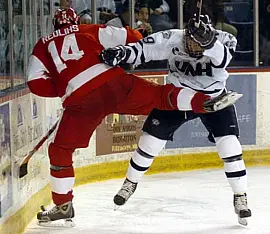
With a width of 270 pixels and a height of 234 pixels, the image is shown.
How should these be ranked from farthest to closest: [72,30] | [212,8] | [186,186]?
[212,8], [186,186], [72,30]

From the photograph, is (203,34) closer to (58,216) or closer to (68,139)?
(68,139)

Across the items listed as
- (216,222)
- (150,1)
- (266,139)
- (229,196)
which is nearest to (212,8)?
(150,1)

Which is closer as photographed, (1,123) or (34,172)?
(1,123)

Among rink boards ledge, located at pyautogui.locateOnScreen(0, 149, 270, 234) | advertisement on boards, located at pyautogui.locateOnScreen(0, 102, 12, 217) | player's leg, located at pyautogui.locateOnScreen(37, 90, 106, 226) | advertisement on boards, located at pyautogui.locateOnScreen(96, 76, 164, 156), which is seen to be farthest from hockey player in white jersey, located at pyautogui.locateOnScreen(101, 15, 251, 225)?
advertisement on boards, located at pyautogui.locateOnScreen(96, 76, 164, 156)

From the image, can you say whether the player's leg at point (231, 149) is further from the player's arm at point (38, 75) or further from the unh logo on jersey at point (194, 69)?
the player's arm at point (38, 75)

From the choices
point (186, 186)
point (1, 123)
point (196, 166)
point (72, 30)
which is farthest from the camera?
point (196, 166)

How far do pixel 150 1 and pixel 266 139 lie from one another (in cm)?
133

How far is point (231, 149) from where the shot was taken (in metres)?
4.02

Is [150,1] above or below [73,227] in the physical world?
above

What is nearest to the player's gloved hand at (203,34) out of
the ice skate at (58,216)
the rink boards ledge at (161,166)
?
the ice skate at (58,216)

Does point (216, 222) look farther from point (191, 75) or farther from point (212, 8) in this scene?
point (212, 8)

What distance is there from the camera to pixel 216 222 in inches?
161

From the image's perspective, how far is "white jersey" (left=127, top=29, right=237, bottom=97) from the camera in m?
3.89

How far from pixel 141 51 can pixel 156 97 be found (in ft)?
0.75
